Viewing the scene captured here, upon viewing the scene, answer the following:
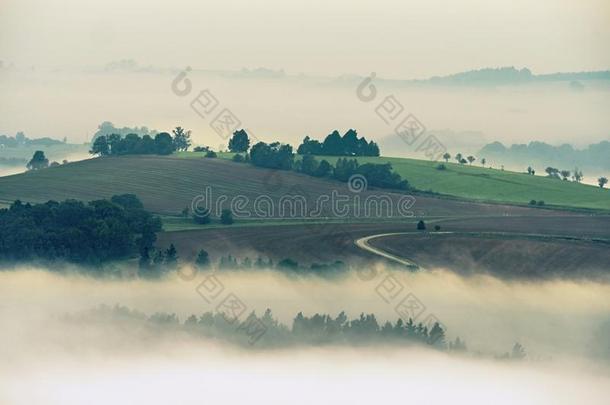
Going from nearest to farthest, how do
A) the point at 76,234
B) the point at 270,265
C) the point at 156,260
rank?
1. the point at 156,260
2. the point at 270,265
3. the point at 76,234

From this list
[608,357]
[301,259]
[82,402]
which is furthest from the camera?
[301,259]

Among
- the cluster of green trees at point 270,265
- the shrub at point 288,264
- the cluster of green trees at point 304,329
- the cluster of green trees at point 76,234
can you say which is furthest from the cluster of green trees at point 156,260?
the shrub at point 288,264

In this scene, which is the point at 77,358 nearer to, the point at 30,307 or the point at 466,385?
the point at 30,307

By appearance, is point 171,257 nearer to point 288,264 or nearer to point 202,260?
point 202,260

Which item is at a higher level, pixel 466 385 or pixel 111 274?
pixel 111 274

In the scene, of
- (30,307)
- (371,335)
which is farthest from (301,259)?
(30,307)

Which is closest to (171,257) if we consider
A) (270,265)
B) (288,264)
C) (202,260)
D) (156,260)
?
(156,260)

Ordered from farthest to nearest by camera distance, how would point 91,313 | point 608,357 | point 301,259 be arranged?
point 301,259 → point 91,313 → point 608,357
